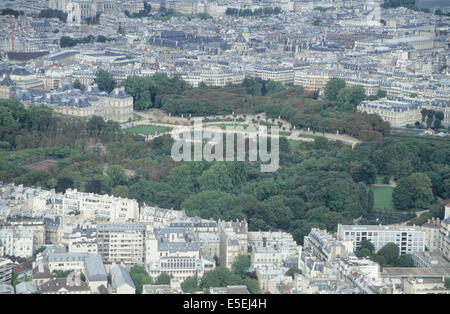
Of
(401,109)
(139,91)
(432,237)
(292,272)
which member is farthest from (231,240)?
(139,91)

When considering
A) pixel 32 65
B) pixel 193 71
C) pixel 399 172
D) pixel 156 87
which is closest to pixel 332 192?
pixel 399 172

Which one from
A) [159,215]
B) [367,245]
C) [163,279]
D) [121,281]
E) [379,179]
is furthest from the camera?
[379,179]

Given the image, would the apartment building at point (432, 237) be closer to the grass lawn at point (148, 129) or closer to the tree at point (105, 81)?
the grass lawn at point (148, 129)

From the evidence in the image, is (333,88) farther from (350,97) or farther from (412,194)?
(412,194)
